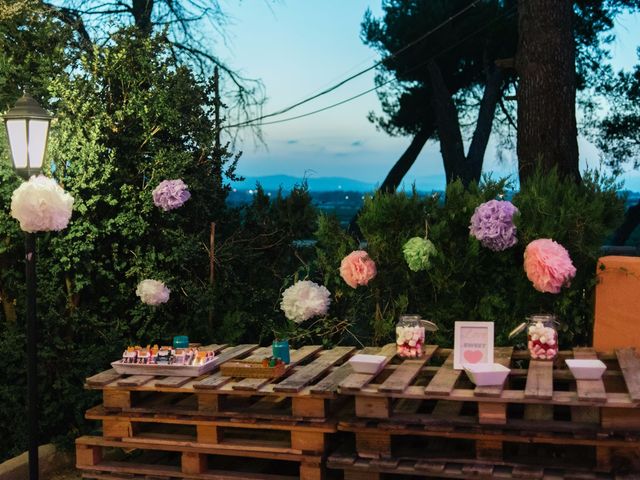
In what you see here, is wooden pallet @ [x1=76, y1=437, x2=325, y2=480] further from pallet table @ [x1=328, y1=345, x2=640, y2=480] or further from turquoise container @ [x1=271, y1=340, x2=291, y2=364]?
turquoise container @ [x1=271, y1=340, x2=291, y2=364]

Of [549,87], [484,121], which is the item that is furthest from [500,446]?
[484,121]

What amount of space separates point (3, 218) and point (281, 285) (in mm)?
2364

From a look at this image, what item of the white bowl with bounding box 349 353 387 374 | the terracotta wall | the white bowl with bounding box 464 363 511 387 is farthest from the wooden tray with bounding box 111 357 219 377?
the terracotta wall

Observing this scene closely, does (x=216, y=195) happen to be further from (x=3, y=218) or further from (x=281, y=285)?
(x=3, y=218)

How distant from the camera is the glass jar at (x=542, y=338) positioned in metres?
4.95

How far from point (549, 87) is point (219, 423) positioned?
5716 mm

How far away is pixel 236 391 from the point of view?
469 cm

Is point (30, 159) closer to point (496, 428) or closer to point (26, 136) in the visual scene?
point (26, 136)

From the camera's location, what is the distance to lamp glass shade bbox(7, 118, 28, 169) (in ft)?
18.2

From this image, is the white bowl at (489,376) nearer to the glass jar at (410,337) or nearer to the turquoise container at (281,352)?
the glass jar at (410,337)

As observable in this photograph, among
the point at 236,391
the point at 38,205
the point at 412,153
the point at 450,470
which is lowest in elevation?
the point at 450,470

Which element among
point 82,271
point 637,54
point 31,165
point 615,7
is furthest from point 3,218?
point 637,54

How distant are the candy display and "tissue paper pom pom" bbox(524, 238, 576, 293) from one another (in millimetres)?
2103

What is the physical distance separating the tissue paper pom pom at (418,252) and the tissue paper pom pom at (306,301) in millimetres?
796
